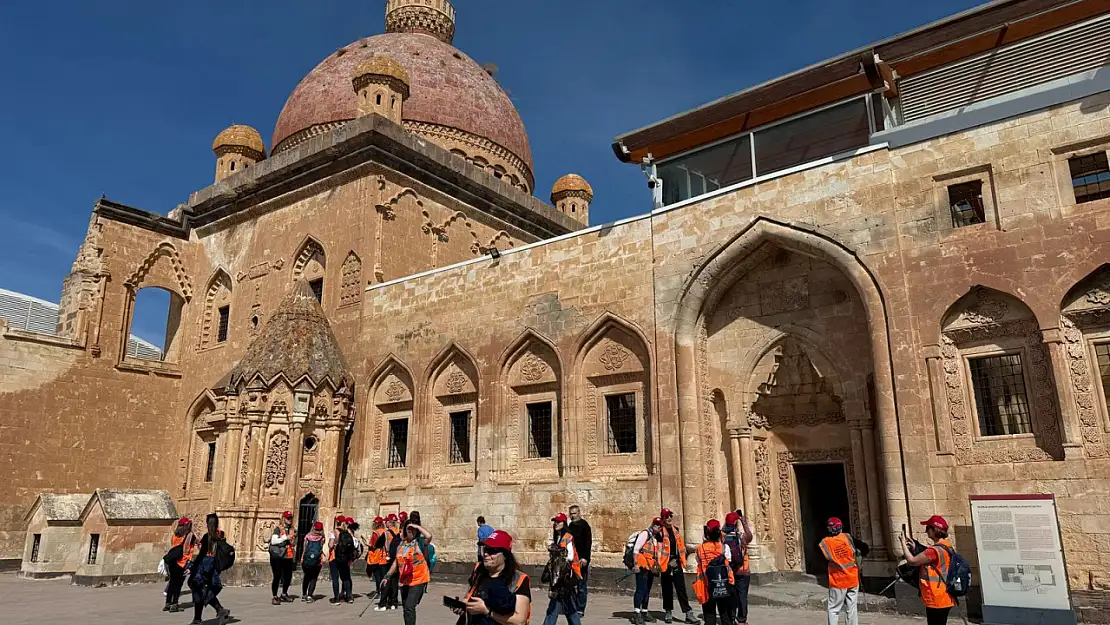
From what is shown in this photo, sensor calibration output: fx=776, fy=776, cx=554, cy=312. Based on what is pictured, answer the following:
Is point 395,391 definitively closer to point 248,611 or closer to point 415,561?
point 248,611

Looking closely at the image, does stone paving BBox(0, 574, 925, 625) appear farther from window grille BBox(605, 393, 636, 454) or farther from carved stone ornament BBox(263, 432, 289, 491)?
window grille BBox(605, 393, 636, 454)

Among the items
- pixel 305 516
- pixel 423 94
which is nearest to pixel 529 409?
pixel 305 516

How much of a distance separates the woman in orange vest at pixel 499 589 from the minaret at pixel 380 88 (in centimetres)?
1578

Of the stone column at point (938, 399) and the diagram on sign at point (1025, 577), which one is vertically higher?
the stone column at point (938, 399)

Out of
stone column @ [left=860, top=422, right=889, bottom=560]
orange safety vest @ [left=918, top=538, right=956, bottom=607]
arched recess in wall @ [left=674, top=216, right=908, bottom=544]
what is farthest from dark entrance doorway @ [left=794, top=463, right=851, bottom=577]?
orange safety vest @ [left=918, top=538, right=956, bottom=607]

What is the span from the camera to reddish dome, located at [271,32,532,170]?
21.4m

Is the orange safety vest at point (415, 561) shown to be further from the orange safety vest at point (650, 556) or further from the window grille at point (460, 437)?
the window grille at point (460, 437)

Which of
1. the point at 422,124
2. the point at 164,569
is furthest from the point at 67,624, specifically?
the point at 422,124

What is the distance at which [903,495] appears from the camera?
9.59 m

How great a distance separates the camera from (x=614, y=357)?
1305cm

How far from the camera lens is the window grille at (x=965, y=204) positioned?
33.5 ft

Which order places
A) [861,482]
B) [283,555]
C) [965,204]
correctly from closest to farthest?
1. [965,204]
2. [861,482]
3. [283,555]

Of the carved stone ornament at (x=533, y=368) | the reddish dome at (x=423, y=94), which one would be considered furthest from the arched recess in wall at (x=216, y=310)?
the carved stone ornament at (x=533, y=368)

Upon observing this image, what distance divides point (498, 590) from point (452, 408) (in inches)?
449
